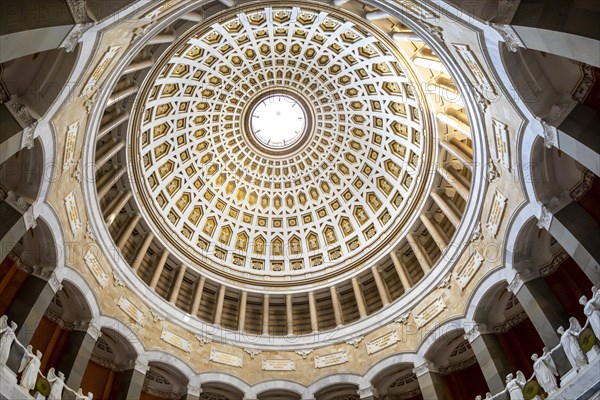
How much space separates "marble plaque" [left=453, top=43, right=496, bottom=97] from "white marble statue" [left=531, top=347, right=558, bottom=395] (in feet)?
27.0

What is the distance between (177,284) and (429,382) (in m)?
12.5

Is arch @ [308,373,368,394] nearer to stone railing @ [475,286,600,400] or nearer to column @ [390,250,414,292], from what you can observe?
column @ [390,250,414,292]

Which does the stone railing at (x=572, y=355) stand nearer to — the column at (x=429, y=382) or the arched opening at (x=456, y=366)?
the column at (x=429, y=382)

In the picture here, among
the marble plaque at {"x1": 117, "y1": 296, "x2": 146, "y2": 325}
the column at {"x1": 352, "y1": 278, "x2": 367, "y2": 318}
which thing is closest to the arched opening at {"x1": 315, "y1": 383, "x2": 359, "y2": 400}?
the column at {"x1": 352, "y1": 278, "x2": 367, "y2": 318}

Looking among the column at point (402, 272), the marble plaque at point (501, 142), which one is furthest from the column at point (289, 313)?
the marble plaque at point (501, 142)

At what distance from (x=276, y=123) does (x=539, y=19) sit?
22.6m

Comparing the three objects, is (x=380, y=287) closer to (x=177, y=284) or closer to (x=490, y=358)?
(x=490, y=358)

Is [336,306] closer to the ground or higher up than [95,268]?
higher up

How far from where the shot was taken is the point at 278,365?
23.3 meters

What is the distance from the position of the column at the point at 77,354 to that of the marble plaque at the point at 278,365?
768cm

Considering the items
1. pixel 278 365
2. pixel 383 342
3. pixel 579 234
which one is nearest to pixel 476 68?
pixel 579 234

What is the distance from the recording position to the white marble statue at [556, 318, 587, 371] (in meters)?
12.6

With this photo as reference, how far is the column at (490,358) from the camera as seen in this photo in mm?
17344

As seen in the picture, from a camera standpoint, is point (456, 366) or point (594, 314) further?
point (456, 366)
